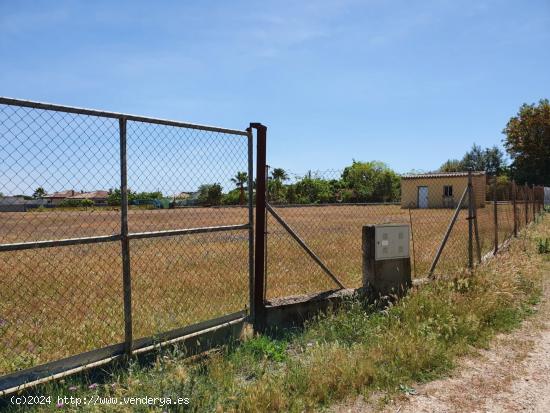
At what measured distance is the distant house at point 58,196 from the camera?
325 cm

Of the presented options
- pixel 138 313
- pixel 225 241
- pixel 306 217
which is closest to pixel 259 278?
pixel 138 313

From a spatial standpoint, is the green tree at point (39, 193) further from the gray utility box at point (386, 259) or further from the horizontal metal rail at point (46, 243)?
the gray utility box at point (386, 259)

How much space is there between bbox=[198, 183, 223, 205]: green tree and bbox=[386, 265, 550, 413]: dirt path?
2735 mm

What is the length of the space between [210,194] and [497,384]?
336cm

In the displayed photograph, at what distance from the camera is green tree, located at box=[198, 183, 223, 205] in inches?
189

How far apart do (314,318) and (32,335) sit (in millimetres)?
3182

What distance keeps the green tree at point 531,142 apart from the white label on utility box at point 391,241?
46427 millimetres

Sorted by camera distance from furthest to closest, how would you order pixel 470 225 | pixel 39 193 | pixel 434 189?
pixel 434 189, pixel 470 225, pixel 39 193

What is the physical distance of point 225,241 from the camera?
14047 mm

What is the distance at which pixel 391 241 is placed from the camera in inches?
233

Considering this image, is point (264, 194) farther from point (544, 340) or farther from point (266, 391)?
point (544, 340)

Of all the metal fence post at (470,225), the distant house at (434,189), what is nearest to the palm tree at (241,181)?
the metal fence post at (470,225)

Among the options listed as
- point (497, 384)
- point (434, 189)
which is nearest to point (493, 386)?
point (497, 384)

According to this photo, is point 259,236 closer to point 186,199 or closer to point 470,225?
point 186,199
